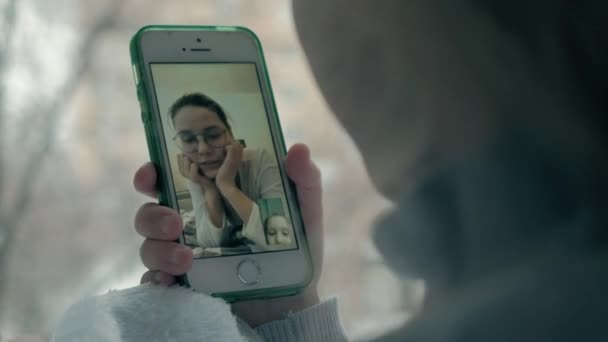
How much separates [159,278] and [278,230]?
0.22ft

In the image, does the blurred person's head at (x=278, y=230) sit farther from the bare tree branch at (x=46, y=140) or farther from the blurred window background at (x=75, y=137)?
the bare tree branch at (x=46, y=140)

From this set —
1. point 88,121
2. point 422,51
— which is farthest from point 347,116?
point 88,121

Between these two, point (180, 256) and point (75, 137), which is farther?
point (75, 137)

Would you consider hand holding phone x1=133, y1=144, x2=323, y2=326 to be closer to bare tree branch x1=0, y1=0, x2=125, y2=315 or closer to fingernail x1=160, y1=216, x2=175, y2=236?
fingernail x1=160, y1=216, x2=175, y2=236

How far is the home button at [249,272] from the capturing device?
304 millimetres

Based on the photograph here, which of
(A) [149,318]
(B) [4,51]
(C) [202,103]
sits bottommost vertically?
(A) [149,318]

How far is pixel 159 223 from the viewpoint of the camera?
29cm

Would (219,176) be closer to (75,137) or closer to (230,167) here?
(230,167)

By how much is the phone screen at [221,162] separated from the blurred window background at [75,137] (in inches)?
1.8

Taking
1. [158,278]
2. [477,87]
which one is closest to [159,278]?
[158,278]

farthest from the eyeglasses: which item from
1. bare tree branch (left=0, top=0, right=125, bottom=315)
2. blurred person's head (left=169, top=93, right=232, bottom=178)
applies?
bare tree branch (left=0, top=0, right=125, bottom=315)

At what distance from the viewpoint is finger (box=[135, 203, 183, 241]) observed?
0.94 feet

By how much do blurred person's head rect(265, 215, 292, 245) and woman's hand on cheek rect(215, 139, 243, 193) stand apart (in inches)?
1.1

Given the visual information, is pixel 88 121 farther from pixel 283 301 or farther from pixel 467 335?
pixel 467 335
